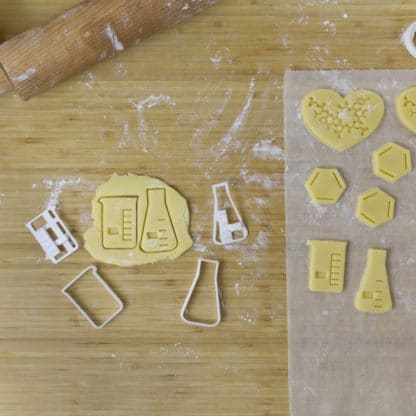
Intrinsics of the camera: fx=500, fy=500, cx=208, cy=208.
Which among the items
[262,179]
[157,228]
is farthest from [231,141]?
[157,228]

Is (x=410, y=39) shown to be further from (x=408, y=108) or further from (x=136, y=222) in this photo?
(x=136, y=222)

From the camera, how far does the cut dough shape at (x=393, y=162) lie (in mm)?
832

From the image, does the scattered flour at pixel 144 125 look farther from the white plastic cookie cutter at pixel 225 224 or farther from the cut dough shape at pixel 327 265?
the cut dough shape at pixel 327 265

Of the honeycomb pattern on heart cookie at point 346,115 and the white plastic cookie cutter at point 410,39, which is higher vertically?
the white plastic cookie cutter at point 410,39

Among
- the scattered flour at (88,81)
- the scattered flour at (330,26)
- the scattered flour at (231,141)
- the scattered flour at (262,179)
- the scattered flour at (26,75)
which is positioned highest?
the scattered flour at (26,75)

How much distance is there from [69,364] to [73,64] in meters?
0.50

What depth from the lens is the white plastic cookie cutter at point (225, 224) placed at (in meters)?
0.84

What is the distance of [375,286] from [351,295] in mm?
42

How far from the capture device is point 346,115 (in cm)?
84

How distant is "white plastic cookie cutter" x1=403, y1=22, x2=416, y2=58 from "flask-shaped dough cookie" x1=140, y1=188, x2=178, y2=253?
477 millimetres

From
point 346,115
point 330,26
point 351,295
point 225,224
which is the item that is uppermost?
point 330,26

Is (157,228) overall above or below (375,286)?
above

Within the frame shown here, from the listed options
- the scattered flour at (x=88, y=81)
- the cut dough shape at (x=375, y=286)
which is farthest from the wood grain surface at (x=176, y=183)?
the cut dough shape at (x=375, y=286)

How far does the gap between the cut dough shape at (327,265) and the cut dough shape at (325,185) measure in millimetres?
75
